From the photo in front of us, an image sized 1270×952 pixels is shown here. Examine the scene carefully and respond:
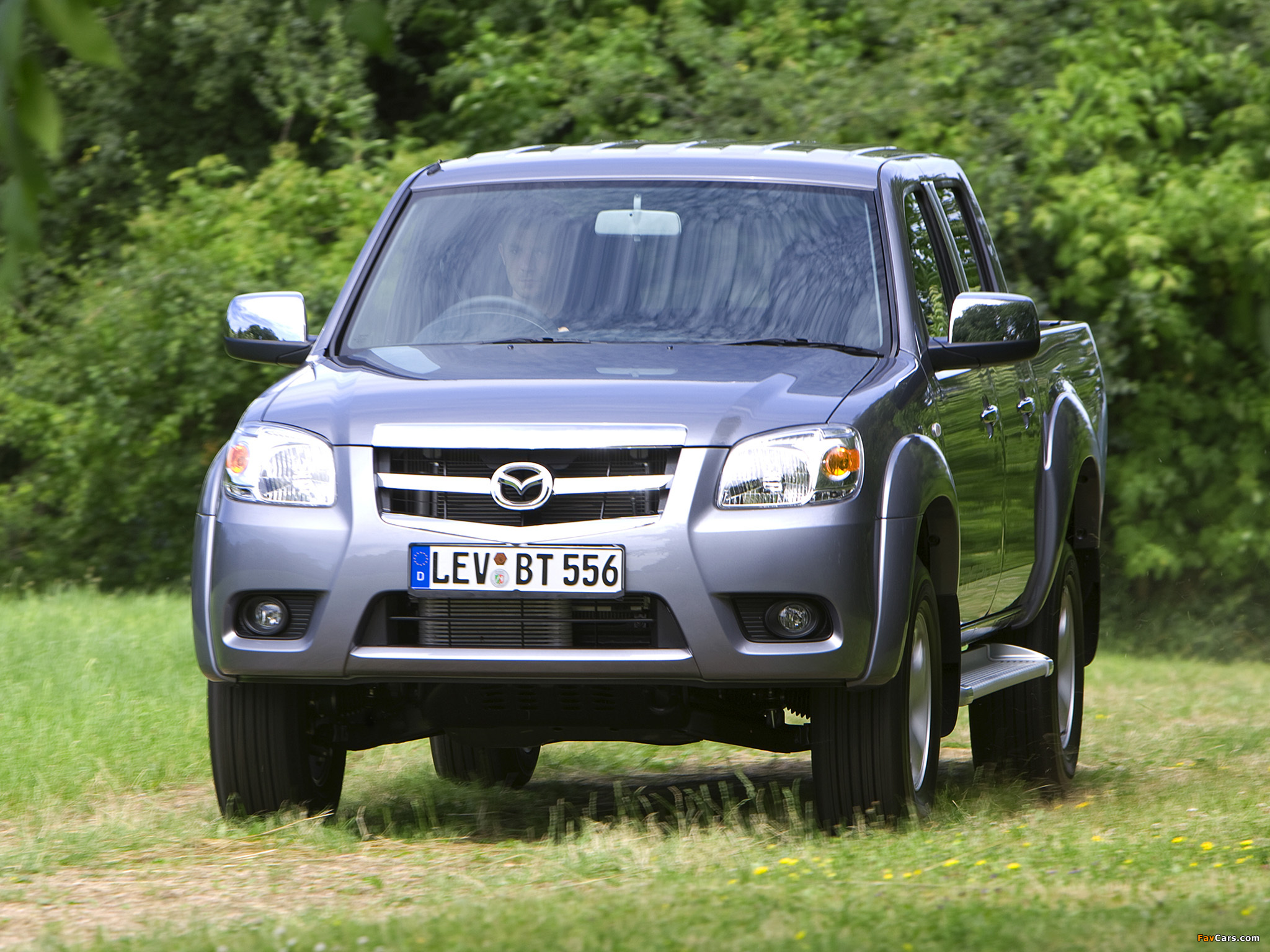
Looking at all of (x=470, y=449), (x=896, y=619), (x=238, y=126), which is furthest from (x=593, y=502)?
(x=238, y=126)

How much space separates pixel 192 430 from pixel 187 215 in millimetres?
1849

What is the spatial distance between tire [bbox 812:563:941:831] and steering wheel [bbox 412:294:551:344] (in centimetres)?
143

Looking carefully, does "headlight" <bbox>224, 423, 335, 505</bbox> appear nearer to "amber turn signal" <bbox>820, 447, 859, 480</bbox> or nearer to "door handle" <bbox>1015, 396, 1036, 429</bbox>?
"amber turn signal" <bbox>820, 447, 859, 480</bbox>

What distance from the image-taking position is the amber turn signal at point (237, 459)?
5.62 metres

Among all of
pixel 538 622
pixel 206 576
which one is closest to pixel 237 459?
pixel 206 576

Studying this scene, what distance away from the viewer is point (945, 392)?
6.35 metres

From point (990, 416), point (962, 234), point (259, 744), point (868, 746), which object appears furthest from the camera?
point (962, 234)

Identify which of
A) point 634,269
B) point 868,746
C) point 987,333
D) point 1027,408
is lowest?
point 868,746

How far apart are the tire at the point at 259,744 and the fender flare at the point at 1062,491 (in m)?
2.64

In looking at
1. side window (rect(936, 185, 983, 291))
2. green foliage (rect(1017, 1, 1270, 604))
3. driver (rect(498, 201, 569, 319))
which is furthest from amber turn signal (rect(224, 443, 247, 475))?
green foliage (rect(1017, 1, 1270, 604))

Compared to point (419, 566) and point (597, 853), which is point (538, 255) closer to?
point (419, 566)

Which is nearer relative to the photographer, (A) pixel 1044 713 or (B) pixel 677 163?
(B) pixel 677 163

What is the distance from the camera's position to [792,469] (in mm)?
5375

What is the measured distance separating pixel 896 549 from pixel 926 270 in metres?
1.54
